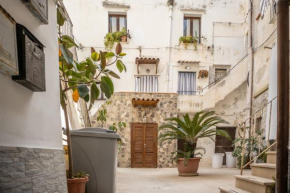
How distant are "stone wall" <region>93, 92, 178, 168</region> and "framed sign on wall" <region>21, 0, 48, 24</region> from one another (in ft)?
32.9

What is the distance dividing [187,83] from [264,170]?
32.9 ft

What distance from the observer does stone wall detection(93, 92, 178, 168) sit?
12500 millimetres

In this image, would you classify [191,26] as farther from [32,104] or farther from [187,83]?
[32,104]

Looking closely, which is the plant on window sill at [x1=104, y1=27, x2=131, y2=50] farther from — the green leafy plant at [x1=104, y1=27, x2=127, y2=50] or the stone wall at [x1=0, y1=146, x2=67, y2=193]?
the stone wall at [x1=0, y1=146, x2=67, y2=193]

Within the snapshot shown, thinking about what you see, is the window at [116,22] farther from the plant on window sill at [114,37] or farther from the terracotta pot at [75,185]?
the terracotta pot at [75,185]

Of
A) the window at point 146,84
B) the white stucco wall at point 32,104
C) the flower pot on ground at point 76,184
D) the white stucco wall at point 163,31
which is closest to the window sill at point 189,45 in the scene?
the white stucco wall at point 163,31

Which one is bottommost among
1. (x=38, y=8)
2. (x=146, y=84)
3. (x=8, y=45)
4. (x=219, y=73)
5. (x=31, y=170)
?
(x=31, y=170)

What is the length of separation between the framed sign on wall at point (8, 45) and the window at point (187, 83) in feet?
40.0

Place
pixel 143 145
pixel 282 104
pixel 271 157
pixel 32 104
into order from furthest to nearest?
pixel 143 145, pixel 271 157, pixel 282 104, pixel 32 104

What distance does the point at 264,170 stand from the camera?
413 centimetres

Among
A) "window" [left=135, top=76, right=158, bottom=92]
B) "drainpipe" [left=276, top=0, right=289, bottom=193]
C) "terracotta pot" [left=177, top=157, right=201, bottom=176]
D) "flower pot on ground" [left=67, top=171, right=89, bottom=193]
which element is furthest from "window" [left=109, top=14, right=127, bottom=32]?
"flower pot on ground" [left=67, top=171, right=89, bottom=193]

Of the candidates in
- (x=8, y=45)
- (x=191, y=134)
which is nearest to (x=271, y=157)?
(x=191, y=134)

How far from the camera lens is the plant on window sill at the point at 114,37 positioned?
1388 centimetres

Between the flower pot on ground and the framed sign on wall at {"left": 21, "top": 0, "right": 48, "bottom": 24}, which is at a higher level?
the framed sign on wall at {"left": 21, "top": 0, "right": 48, "bottom": 24}
